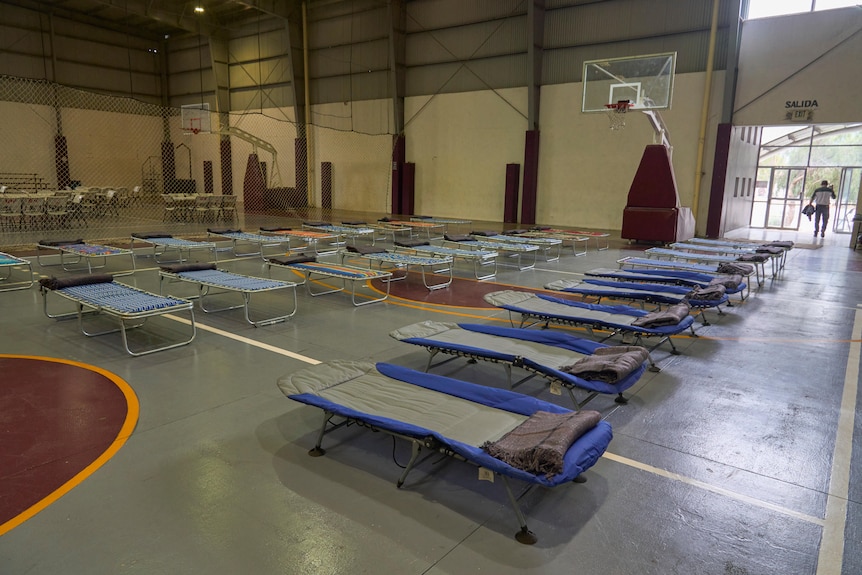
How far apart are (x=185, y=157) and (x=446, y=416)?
92.1 ft

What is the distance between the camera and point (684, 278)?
748 cm

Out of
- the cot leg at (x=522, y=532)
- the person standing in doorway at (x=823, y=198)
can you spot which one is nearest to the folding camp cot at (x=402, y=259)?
the cot leg at (x=522, y=532)

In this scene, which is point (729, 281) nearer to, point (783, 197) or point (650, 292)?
point (650, 292)

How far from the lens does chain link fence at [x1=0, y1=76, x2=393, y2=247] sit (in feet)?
68.6

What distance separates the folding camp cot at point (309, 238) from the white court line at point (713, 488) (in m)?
7.58

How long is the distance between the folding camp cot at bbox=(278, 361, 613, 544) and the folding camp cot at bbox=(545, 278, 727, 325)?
359 cm

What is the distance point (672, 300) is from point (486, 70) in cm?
1417

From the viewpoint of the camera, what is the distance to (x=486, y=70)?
59.8ft

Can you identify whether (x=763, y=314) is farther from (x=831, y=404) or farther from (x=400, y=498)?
(x=400, y=498)

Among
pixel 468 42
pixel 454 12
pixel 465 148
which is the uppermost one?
pixel 454 12

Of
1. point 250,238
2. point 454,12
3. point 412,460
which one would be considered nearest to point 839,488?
point 412,460

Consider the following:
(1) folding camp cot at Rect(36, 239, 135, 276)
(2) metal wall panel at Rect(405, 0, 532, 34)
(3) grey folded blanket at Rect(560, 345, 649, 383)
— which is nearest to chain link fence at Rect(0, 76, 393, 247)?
(2) metal wall panel at Rect(405, 0, 532, 34)

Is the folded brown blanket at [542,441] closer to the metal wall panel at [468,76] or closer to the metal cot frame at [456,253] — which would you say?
the metal cot frame at [456,253]

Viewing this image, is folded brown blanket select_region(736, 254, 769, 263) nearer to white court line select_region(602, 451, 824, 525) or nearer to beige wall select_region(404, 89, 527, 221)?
white court line select_region(602, 451, 824, 525)
